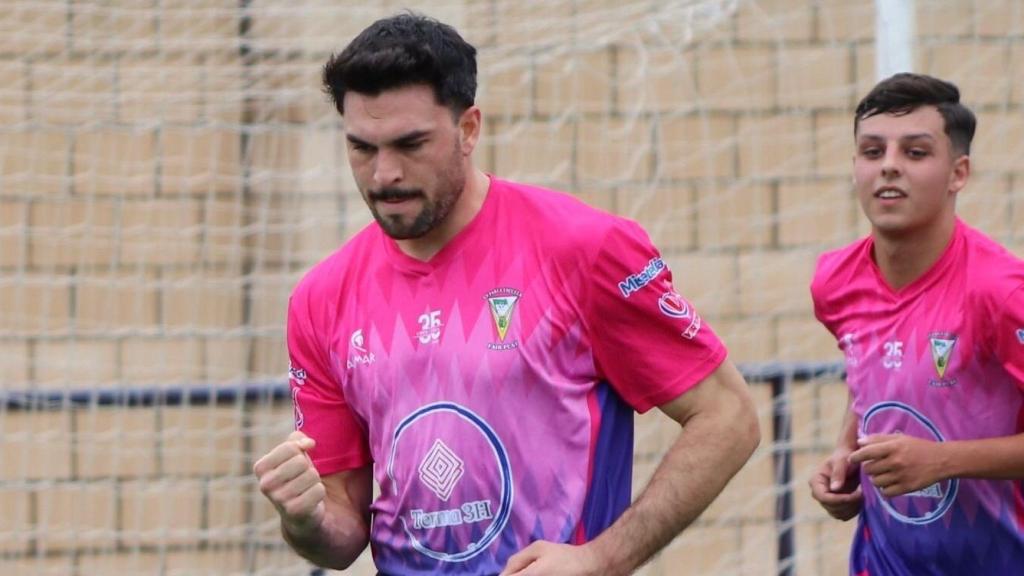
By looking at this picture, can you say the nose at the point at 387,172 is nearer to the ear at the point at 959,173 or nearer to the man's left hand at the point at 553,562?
the man's left hand at the point at 553,562

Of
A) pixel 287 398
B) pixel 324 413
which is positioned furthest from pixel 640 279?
pixel 287 398

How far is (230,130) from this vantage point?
6.34 meters

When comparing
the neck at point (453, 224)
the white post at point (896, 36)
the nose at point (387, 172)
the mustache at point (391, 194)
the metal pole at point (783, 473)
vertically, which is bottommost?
the metal pole at point (783, 473)

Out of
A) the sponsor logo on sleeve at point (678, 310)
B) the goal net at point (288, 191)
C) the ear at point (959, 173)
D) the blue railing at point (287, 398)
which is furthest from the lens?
the goal net at point (288, 191)

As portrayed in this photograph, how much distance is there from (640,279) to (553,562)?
0.55 m

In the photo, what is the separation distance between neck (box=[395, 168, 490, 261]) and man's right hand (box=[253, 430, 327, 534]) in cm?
45

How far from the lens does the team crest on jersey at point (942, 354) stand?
13.5ft

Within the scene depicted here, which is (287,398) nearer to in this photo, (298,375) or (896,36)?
(896,36)

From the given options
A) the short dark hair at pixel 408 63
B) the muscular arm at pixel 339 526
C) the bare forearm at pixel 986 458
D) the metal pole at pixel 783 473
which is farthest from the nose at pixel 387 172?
the metal pole at pixel 783 473

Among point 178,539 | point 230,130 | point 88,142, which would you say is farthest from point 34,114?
point 178,539

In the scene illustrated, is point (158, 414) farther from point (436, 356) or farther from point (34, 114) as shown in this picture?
point (436, 356)

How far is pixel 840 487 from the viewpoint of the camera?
4.36 meters

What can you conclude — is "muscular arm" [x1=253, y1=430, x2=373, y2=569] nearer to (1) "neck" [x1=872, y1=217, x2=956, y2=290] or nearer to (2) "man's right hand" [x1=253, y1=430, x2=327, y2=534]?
(2) "man's right hand" [x1=253, y1=430, x2=327, y2=534]

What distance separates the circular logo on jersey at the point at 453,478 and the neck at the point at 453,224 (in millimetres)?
312
